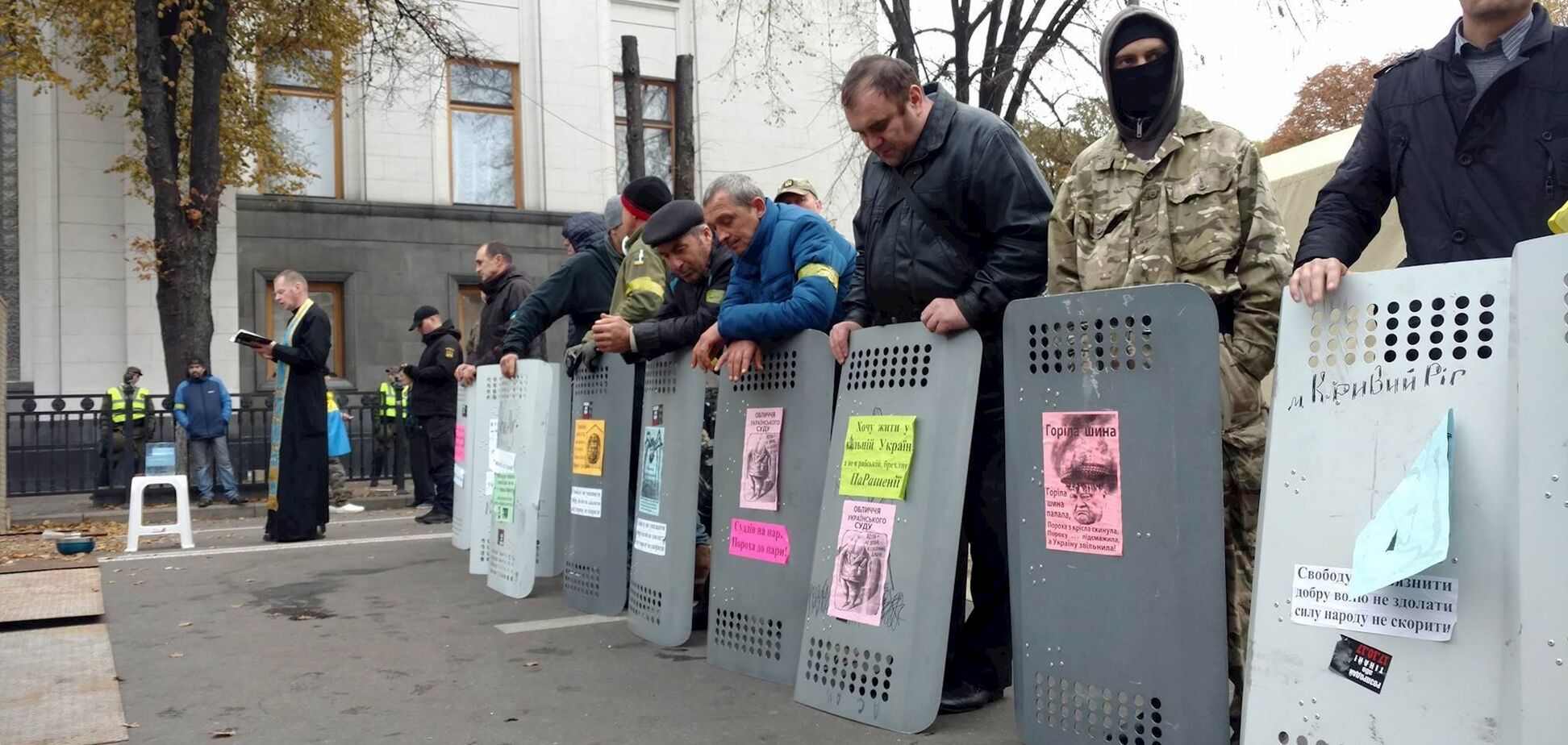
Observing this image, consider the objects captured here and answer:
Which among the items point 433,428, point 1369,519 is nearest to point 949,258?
point 1369,519

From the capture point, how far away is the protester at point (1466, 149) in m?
3.09

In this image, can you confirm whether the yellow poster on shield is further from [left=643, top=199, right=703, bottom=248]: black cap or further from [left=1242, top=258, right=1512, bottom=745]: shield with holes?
[left=1242, top=258, right=1512, bottom=745]: shield with holes

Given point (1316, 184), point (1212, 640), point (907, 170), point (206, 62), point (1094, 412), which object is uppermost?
point (206, 62)

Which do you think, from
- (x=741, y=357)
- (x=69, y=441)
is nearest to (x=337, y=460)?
(x=69, y=441)

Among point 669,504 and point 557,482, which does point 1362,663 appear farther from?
point 557,482

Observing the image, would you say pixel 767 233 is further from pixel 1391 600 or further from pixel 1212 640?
pixel 1391 600

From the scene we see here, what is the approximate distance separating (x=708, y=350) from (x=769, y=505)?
649 mm

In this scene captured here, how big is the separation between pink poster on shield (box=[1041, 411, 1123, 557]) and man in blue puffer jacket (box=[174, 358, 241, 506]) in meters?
12.8

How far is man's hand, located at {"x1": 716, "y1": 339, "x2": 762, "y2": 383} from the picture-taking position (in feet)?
15.0

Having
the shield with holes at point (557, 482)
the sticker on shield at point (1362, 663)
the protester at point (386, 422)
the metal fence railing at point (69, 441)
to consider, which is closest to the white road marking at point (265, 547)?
the shield with holes at point (557, 482)

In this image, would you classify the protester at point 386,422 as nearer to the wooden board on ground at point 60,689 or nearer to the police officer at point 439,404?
the police officer at point 439,404

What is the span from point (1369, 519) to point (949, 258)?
1.76 meters

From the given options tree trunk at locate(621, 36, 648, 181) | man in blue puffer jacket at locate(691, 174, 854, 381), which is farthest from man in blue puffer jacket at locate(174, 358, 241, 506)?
man in blue puffer jacket at locate(691, 174, 854, 381)

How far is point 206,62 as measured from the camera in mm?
15922
